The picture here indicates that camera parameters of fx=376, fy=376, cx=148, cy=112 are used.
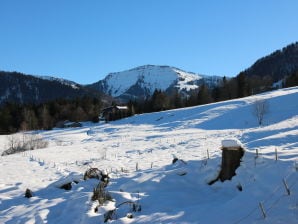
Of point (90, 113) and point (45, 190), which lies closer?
point (45, 190)

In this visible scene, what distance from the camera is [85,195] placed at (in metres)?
8.91

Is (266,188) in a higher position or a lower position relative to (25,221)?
higher

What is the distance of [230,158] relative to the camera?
28.5 feet

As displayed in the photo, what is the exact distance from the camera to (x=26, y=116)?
3927 inches

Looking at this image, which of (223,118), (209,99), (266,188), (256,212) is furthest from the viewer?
(209,99)

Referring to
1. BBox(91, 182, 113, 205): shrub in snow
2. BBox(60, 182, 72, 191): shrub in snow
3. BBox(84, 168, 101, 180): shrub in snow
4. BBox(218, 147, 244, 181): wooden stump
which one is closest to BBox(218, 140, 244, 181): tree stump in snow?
BBox(218, 147, 244, 181): wooden stump

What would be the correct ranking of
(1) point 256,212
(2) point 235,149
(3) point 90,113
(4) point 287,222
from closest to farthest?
(4) point 287,222 → (1) point 256,212 → (2) point 235,149 → (3) point 90,113

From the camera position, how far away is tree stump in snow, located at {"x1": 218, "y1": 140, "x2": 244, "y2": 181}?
8.62m

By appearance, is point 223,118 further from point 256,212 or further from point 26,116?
point 26,116

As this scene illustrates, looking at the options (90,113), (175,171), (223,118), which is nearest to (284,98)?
(223,118)

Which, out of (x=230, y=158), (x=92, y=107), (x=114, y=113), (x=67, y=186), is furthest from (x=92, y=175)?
(x=92, y=107)

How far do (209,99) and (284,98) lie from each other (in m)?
40.8

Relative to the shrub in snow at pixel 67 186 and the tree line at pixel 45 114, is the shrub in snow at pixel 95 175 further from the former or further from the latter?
the tree line at pixel 45 114

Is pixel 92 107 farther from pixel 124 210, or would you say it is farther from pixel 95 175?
pixel 124 210
